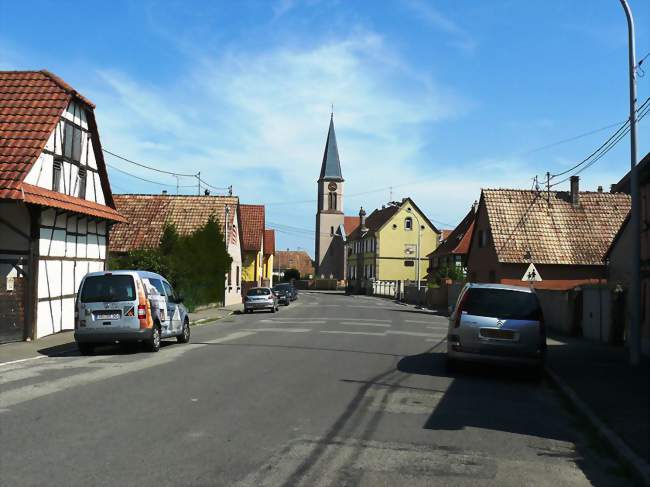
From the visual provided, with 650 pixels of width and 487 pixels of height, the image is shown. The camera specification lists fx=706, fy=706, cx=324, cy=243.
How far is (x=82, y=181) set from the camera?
882 inches

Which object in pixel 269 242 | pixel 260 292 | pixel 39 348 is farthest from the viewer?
pixel 269 242

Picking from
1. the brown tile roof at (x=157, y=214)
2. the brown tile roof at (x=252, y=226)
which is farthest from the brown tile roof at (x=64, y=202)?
the brown tile roof at (x=252, y=226)

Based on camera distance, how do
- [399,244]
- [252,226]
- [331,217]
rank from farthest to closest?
[331,217], [399,244], [252,226]

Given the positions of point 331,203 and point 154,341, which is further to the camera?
point 331,203

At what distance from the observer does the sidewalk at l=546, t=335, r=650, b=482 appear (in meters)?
7.79

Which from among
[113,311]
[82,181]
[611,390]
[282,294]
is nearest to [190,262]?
[82,181]

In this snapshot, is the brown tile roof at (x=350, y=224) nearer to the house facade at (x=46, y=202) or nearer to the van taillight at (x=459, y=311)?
the house facade at (x=46, y=202)

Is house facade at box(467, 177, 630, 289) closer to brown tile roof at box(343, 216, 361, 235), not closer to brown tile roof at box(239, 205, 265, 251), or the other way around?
brown tile roof at box(239, 205, 265, 251)

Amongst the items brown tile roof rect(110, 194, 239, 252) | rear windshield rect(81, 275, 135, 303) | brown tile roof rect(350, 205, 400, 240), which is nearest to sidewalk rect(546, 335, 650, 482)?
rear windshield rect(81, 275, 135, 303)

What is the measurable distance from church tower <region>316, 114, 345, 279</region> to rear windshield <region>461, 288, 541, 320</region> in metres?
116

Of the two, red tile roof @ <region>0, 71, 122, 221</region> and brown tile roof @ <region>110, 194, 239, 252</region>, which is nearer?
red tile roof @ <region>0, 71, 122, 221</region>

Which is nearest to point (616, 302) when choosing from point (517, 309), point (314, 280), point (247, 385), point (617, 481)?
point (517, 309)

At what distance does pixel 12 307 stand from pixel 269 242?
2233 inches

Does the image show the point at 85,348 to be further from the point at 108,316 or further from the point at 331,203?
the point at 331,203
